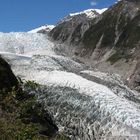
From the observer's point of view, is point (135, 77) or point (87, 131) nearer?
point (87, 131)

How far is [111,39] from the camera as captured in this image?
101 meters

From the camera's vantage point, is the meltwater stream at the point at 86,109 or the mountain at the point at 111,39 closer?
the meltwater stream at the point at 86,109

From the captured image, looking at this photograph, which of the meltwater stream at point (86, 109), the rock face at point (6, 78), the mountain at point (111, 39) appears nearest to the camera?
the rock face at point (6, 78)

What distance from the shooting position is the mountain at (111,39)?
7988cm

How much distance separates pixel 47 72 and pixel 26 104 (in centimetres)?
2402

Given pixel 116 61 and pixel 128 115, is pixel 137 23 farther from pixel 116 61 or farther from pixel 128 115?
pixel 128 115

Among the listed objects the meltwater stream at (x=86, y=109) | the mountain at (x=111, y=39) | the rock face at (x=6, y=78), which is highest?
the mountain at (x=111, y=39)

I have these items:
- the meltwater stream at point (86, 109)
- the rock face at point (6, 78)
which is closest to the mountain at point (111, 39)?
the meltwater stream at point (86, 109)

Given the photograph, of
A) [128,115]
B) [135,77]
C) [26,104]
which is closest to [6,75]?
[128,115]

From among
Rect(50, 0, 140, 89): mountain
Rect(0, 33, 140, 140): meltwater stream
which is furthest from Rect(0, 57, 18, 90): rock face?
Rect(50, 0, 140, 89): mountain

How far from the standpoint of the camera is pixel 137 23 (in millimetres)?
102125

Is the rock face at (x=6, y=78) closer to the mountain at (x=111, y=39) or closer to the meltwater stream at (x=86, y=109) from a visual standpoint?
the meltwater stream at (x=86, y=109)

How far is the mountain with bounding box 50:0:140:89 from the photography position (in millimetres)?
79875

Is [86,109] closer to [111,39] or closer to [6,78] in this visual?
[6,78]
